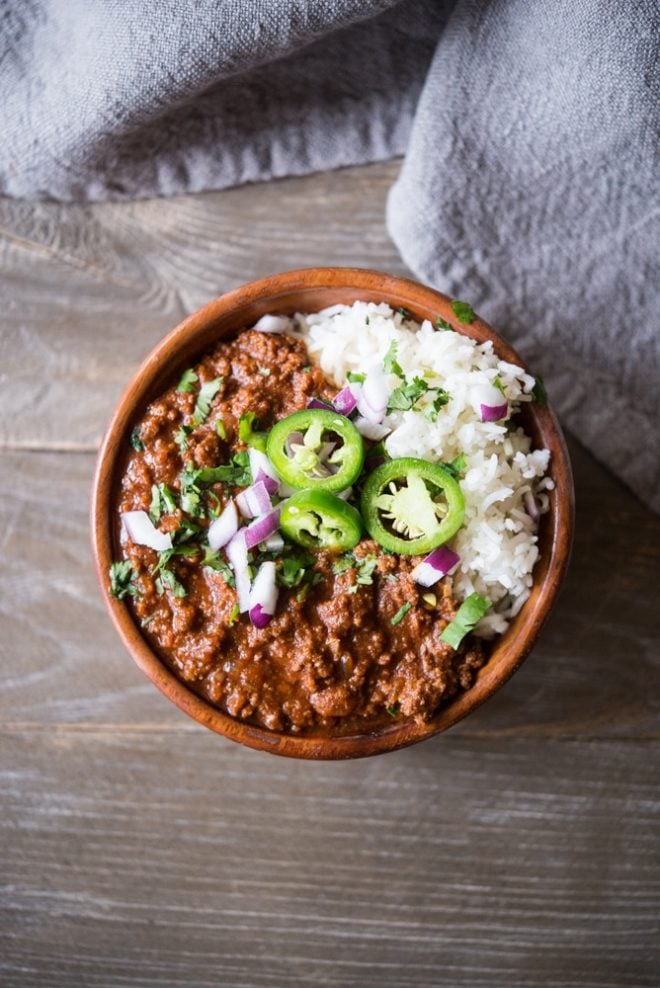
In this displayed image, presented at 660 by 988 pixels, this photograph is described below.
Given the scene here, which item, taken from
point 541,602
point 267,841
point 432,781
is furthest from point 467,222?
point 267,841

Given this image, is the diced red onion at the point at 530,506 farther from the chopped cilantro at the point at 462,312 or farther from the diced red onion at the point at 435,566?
the chopped cilantro at the point at 462,312

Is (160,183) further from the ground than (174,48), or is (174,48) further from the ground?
(174,48)

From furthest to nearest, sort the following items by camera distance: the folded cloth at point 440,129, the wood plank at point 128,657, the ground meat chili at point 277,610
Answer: the wood plank at point 128,657, the folded cloth at point 440,129, the ground meat chili at point 277,610

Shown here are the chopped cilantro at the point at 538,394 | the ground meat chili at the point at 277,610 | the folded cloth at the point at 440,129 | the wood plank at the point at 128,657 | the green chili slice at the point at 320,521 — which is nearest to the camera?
the green chili slice at the point at 320,521

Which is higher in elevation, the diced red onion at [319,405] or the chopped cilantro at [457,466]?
the diced red onion at [319,405]

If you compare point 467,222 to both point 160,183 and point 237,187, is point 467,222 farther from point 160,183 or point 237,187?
point 160,183

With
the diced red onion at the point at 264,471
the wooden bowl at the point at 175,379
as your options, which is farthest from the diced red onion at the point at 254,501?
the wooden bowl at the point at 175,379
